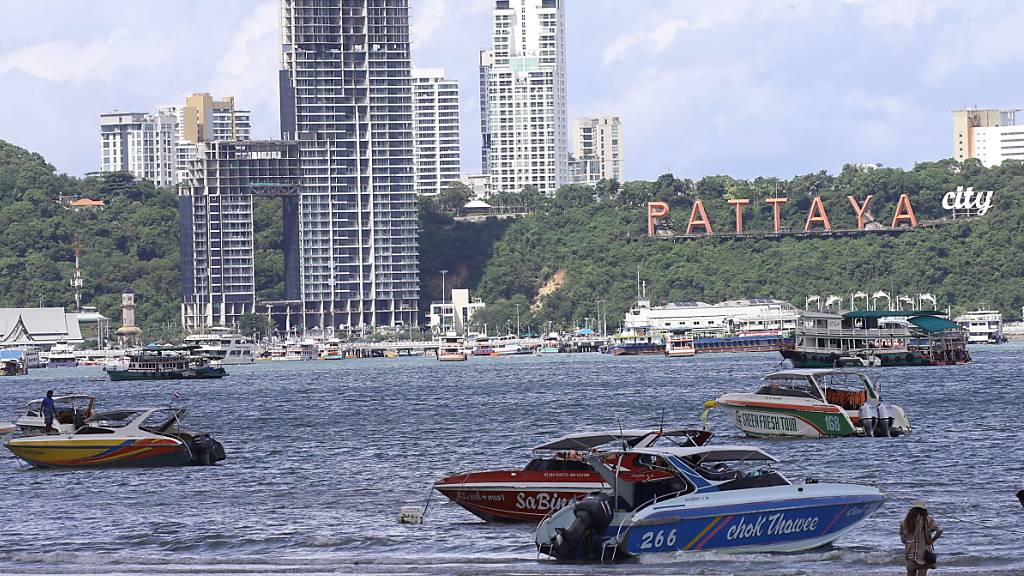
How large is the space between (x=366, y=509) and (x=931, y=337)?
454 ft

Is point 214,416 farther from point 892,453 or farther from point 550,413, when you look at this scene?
point 892,453

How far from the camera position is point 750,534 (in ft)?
144

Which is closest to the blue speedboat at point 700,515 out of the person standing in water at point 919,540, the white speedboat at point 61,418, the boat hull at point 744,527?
the boat hull at point 744,527

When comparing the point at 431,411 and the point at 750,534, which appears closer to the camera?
the point at 750,534

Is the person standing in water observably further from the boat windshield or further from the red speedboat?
the boat windshield

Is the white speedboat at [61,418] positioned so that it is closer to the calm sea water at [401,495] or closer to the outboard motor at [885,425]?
the calm sea water at [401,495]

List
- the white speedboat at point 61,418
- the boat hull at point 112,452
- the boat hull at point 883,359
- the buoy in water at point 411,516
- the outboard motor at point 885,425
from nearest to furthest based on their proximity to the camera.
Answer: the buoy in water at point 411,516 < the boat hull at point 112,452 < the white speedboat at point 61,418 < the outboard motor at point 885,425 < the boat hull at point 883,359

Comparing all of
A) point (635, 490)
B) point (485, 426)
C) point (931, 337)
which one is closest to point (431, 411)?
point (485, 426)

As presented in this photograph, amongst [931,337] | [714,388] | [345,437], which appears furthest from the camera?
[931,337]

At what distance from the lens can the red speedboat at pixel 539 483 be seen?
5053cm

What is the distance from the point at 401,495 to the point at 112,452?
15472mm

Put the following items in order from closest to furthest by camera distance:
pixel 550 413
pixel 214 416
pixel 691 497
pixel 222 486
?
1. pixel 691 497
2. pixel 222 486
3. pixel 550 413
4. pixel 214 416

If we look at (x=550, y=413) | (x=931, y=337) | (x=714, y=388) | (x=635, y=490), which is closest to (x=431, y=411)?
(x=550, y=413)

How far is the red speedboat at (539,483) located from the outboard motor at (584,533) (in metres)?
5.31
